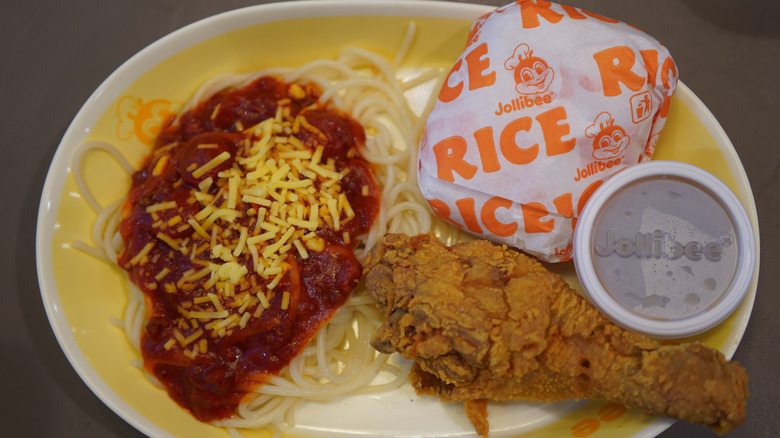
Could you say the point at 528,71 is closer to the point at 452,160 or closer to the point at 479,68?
the point at 479,68

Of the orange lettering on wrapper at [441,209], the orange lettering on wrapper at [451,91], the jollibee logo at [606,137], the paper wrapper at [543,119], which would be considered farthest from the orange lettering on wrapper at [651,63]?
the orange lettering on wrapper at [441,209]

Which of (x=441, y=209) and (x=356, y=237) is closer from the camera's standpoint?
(x=441, y=209)

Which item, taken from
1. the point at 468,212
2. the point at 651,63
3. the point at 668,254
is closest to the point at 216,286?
the point at 468,212

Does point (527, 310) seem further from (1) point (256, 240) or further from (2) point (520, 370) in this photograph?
(1) point (256, 240)

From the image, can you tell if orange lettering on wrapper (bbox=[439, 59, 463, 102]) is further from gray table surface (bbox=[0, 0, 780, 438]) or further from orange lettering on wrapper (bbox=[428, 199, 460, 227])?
gray table surface (bbox=[0, 0, 780, 438])

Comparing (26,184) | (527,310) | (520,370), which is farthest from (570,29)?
(26,184)

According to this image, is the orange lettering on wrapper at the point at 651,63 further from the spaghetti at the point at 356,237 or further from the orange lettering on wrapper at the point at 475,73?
the spaghetti at the point at 356,237

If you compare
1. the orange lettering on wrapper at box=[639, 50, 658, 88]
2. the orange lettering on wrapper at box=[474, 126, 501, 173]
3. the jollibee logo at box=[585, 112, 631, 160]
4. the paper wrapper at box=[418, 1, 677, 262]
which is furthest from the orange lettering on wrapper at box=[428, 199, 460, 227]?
the orange lettering on wrapper at box=[639, 50, 658, 88]
